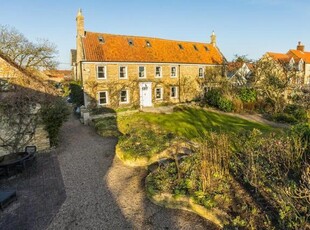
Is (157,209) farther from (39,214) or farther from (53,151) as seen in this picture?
(53,151)

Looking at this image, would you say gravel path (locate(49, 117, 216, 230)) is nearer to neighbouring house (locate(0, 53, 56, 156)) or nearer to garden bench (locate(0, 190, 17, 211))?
garden bench (locate(0, 190, 17, 211))

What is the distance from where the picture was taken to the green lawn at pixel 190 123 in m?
15.9

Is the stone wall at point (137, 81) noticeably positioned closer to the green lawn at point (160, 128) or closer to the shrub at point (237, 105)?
the green lawn at point (160, 128)

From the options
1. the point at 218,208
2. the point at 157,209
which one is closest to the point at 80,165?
the point at 157,209

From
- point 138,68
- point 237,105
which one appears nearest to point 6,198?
point 138,68

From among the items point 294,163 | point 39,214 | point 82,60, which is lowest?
point 39,214

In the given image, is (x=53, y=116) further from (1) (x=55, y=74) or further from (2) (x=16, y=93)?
(1) (x=55, y=74)

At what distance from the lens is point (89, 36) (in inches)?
967

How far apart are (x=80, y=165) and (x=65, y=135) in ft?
21.2

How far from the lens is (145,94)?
85.6 ft

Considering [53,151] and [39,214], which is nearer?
[39,214]

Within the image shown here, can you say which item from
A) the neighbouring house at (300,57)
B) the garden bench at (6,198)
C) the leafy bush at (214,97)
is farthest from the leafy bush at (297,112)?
the garden bench at (6,198)

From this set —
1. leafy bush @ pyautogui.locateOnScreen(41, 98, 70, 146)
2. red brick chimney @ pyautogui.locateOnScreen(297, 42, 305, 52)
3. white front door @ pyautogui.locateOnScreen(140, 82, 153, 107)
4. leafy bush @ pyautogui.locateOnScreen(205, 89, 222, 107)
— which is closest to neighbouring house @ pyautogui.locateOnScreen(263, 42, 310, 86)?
red brick chimney @ pyautogui.locateOnScreen(297, 42, 305, 52)

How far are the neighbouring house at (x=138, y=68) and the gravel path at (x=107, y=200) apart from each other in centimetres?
1170
